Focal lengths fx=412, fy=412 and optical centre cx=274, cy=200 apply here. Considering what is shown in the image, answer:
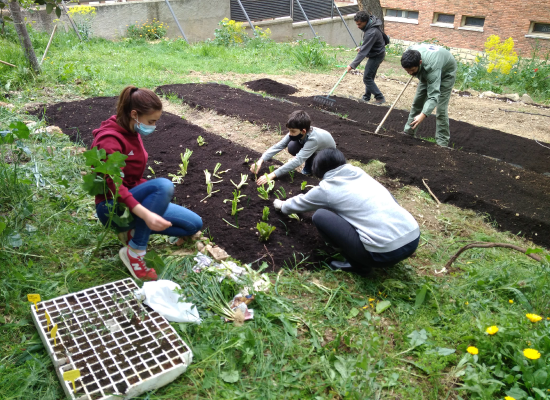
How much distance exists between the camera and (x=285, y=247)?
3.21 metres

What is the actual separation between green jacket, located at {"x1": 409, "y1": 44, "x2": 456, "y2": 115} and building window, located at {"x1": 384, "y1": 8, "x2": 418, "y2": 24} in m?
14.4

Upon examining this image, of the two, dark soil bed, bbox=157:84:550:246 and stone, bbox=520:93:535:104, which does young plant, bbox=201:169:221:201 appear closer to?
dark soil bed, bbox=157:84:550:246

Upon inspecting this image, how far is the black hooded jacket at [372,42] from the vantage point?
7.93 metres

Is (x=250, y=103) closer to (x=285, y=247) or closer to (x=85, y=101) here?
(x=85, y=101)

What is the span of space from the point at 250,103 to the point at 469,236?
423 centimetres

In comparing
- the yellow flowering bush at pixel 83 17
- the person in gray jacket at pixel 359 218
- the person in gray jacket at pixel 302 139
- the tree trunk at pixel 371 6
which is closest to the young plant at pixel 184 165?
the person in gray jacket at pixel 302 139

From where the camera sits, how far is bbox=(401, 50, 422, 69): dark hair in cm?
519

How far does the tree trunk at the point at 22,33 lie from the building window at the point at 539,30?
50.2ft

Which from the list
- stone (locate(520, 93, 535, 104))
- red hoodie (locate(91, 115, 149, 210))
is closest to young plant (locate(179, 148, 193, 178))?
red hoodie (locate(91, 115, 149, 210))

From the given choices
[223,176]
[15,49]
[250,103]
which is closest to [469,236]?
[223,176]

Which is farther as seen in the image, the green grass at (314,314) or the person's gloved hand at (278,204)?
the person's gloved hand at (278,204)

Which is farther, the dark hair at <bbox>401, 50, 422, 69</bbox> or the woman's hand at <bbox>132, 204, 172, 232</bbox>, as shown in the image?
the dark hair at <bbox>401, 50, 422, 69</bbox>

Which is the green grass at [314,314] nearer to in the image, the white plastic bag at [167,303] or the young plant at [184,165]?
the white plastic bag at [167,303]

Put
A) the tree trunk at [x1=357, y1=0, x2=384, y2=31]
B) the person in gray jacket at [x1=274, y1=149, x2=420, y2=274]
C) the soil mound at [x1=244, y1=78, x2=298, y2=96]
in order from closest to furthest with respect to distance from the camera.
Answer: the person in gray jacket at [x1=274, y1=149, x2=420, y2=274]
the soil mound at [x1=244, y1=78, x2=298, y2=96]
the tree trunk at [x1=357, y1=0, x2=384, y2=31]
